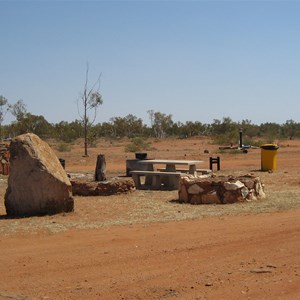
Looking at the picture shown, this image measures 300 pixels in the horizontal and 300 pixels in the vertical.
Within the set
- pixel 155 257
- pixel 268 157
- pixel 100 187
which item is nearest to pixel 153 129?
pixel 268 157

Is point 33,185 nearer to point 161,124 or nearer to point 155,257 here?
point 155,257

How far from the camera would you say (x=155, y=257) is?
21.1 ft

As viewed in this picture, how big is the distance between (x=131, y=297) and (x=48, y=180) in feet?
16.5

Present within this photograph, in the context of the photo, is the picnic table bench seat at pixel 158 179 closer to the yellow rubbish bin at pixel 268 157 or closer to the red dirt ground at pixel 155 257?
the red dirt ground at pixel 155 257

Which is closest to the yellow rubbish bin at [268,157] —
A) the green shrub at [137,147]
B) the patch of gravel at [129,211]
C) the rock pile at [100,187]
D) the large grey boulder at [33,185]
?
the patch of gravel at [129,211]

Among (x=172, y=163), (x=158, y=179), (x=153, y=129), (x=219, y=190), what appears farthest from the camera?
(x=153, y=129)

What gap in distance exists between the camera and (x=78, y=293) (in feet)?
17.1

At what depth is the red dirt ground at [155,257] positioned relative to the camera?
5.25 m

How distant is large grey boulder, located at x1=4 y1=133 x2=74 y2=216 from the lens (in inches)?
384

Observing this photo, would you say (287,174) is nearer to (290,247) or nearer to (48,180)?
(48,180)

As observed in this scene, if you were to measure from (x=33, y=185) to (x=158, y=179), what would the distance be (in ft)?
19.3

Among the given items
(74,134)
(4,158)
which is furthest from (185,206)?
(74,134)

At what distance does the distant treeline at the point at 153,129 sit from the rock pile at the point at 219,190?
43.4 m

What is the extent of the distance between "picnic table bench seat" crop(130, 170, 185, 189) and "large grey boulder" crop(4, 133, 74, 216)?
5.13 m
